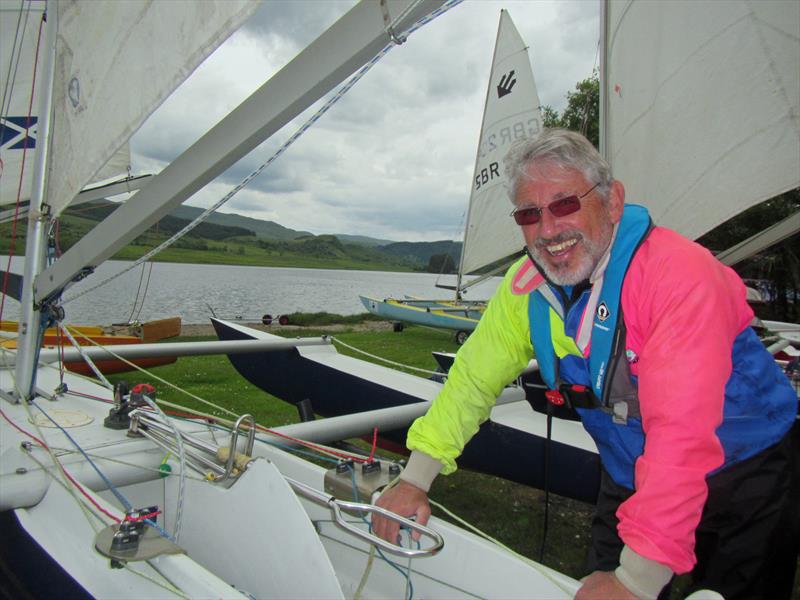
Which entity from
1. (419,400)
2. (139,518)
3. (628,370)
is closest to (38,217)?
(139,518)

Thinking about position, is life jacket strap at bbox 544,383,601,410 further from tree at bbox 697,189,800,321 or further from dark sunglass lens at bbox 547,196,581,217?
tree at bbox 697,189,800,321

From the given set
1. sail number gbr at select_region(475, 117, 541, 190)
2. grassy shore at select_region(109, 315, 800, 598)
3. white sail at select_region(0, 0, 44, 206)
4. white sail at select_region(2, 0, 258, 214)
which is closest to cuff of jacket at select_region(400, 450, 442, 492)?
grassy shore at select_region(109, 315, 800, 598)

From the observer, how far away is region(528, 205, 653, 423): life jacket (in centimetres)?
151

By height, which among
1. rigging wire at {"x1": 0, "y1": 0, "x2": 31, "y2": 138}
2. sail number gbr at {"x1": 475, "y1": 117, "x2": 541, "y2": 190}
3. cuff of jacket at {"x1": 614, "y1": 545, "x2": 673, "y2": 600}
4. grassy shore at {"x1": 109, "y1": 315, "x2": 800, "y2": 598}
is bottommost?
grassy shore at {"x1": 109, "y1": 315, "x2": 800, "y2": 598}

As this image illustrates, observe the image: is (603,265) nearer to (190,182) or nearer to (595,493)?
(190,182)

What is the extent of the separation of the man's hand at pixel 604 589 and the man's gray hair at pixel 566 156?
1096mm

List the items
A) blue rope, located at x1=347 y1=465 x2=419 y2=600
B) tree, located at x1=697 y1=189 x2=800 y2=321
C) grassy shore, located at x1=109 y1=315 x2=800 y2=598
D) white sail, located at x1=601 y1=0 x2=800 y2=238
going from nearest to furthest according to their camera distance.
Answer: blue rope, located at x1=347 y1=465 x2=419 y2=600, grassy shore, located at x1=109 y1=315 x2=800 y2=598, white sail, located at x1=601 y1=0 x2=800 y2=238, tree, located at x1=697 y1=189 x2=800 y2=321

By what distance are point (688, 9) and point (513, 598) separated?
4470 mm

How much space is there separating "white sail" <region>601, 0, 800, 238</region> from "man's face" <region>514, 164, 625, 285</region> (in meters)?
3.01

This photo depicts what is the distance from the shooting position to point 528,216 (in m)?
1.68

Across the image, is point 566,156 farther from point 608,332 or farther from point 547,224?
point 608,332

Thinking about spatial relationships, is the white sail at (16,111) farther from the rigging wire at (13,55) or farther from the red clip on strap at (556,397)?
the red clip on strap at (556,397)

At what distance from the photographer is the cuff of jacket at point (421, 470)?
174 cm

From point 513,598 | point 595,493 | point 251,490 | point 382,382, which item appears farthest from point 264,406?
point 513,598
